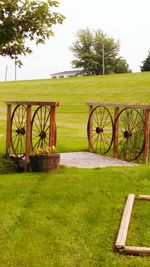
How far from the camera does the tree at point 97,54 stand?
90000mm


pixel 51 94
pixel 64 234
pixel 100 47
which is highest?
pixel 100 47

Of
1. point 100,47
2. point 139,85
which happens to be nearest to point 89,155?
point 139,85

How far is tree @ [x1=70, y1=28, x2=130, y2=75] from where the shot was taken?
3543 inches

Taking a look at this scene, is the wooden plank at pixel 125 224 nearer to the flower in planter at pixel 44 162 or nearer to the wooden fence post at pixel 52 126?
the flower in planter at pixel 44 162

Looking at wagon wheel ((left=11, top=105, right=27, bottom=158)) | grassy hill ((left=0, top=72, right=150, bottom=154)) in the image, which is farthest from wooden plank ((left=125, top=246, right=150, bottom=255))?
grassy hill ((left=0, top=72, right=150, bottom=154))

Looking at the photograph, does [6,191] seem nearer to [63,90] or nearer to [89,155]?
[89,155]

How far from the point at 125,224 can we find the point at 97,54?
86.8m

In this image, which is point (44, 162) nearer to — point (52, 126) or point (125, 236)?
point (52, 126)

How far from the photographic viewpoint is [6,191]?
326 inches

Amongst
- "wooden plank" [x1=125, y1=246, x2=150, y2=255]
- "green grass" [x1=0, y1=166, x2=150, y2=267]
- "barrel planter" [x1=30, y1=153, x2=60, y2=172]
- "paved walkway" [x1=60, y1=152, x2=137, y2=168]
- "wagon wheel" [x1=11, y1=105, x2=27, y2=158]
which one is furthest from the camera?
"wagon wheel" [x1=11, y1=105, x2=27, y2=158]

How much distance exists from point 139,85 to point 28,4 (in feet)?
96.5

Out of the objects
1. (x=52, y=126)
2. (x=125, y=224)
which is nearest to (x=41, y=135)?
(x=52, y=126)

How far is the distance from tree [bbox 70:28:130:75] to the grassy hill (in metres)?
39.5

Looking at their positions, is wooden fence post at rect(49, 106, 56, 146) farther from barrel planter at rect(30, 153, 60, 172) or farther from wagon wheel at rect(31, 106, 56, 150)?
barrel planter at rect(30, 153, 60, 172)
